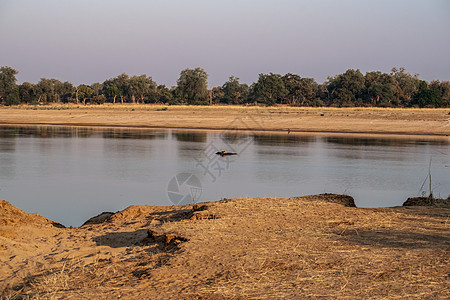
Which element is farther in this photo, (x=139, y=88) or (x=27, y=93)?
(x=139, y=88)

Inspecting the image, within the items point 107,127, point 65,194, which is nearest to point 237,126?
point 107,127

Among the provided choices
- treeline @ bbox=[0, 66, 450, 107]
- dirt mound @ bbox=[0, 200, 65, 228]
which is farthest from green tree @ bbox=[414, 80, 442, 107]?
dirt mound @ bbox=[0, 200, 65, 228]

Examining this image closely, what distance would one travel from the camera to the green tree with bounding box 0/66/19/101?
8306 cm

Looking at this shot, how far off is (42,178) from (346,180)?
33.6ft

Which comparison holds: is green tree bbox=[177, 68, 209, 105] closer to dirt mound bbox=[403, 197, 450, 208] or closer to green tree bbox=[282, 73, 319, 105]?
green tree bbox=[282, 73, 319, 105]

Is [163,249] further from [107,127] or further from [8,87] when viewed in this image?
[8,87]

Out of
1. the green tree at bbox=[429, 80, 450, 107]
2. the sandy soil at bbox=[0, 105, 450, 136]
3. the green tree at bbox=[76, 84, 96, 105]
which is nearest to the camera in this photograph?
the sandy soil at bbox=[0, 105, 450, 136]

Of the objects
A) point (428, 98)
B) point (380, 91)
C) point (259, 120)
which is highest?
point (380, 91)

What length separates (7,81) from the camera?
86.0m

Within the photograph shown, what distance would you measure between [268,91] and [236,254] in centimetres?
7512

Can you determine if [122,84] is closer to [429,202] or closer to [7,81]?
[7,81]

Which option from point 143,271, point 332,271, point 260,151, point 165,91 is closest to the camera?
point 332,271

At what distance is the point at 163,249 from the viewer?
22.8ft

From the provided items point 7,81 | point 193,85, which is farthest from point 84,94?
point 193,85
